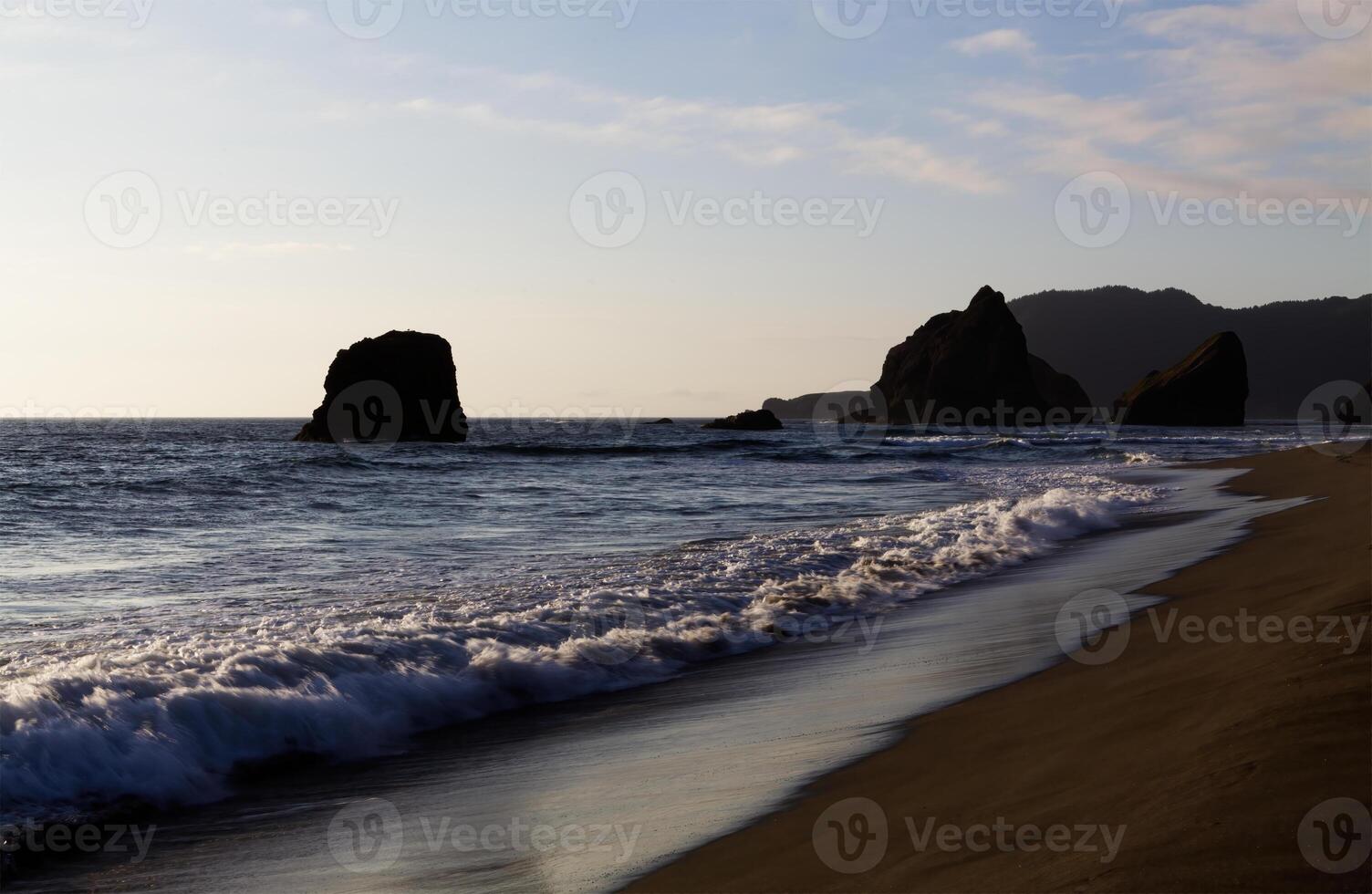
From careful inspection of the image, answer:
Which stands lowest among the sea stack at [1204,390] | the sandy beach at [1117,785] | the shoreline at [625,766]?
the shoreline at [625,766]

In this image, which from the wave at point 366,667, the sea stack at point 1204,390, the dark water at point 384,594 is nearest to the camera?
the wave at point 366,667

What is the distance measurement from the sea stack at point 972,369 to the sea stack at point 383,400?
287ft

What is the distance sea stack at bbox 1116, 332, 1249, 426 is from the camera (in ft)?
369

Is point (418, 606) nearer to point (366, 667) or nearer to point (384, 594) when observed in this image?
point (384, 594)

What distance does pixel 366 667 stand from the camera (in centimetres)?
772

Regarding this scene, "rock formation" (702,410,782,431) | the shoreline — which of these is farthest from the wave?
"rock formation" (702,410,782,431)

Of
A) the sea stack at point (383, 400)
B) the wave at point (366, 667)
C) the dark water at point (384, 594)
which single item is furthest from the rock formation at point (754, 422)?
the wave at point (366, 667)

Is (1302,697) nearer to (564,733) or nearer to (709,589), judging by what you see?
(564,733)

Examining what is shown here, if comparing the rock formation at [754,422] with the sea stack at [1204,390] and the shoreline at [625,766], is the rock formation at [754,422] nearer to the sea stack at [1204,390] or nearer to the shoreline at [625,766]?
the sea stack at [1204,390]

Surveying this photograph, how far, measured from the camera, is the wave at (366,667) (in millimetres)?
5797

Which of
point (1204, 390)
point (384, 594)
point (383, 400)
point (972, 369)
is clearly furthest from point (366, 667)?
point (972, 369)

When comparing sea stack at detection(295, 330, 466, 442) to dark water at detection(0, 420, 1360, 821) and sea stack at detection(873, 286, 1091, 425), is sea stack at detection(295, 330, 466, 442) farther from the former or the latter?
sea stack at detection(873, 286, 1091, 425)

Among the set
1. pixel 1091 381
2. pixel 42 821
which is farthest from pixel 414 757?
pixel 1091 381

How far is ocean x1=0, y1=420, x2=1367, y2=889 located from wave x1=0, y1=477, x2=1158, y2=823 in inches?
0.9
